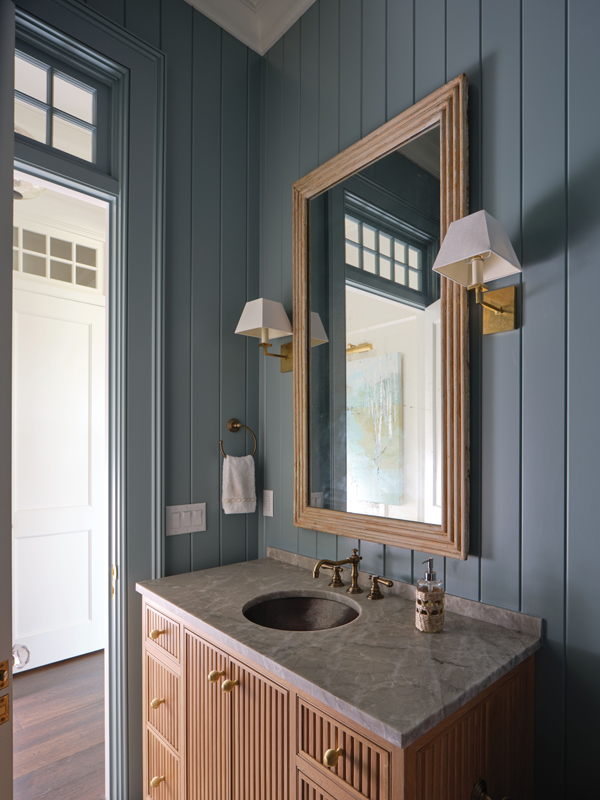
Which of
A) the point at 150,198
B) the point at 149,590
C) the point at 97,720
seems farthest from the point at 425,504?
the point at 97,720

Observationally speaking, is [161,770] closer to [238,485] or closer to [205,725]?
[205,725]

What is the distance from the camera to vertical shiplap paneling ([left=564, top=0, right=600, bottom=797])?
110cm

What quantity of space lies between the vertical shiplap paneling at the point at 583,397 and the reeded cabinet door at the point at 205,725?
2.70 feet

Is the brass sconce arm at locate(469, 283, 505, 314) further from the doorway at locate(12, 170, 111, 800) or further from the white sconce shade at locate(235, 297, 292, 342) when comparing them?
the doorway at locate(12, 170, 111, 800)

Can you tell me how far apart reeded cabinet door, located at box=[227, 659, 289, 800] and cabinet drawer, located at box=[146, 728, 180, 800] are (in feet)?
1.11

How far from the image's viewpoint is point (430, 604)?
3.91 ft

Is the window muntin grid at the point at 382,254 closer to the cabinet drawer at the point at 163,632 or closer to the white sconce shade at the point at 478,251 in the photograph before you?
the white sconce shade at the point at 478,251

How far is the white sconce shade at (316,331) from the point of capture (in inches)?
70.7

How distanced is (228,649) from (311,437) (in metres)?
0.79

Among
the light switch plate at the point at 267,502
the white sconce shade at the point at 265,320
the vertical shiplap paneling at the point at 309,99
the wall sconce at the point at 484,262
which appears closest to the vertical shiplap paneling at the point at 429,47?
the vertical shiplap paneling at the point at 309,99

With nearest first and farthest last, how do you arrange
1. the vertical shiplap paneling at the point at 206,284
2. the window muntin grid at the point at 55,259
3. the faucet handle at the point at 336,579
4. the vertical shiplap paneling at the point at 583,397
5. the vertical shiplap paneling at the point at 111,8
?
1. the vertical shiplap paneling at the point at 583,397
2. the faucet handle at the point at 336,579
3. the vertical shiplap paneling at the point at 111,8
4. the vertical shiplap paneling at the point at 206,284
5. the window muntin grid at the point at 55,259

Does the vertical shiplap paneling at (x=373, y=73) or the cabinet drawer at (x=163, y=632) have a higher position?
the vertical shiplap paneling at (x=373, y=73)

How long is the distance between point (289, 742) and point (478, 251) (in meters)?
1.17

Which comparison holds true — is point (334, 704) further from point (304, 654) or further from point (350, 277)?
point (350, 277)
